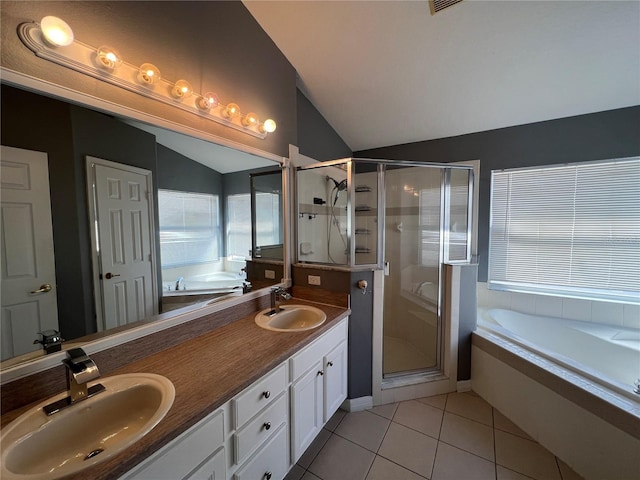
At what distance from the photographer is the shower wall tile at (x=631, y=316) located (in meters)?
2.26

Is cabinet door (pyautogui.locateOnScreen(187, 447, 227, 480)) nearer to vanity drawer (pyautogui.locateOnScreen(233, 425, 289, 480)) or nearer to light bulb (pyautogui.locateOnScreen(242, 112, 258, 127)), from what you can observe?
vanity drawer (pyautogui.locateOnScreen(233, 425, 289, 480))

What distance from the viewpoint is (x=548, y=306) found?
2.58 m

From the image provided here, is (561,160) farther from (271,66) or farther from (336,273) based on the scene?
(271,66)

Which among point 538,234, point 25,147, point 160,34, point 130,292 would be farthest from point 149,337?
point 538,234

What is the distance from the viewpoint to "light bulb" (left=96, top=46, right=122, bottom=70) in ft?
3.34

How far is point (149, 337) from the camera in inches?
46.6

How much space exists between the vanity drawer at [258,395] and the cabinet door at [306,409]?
14 cm

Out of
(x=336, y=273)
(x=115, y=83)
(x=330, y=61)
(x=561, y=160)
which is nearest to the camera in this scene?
(x=115, y=83)

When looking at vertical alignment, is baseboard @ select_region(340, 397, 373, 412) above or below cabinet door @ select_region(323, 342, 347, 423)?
below

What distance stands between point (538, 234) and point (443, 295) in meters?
1.44

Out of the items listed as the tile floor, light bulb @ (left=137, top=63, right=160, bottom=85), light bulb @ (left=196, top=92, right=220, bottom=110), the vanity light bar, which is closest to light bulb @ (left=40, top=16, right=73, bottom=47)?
the vanity light bar

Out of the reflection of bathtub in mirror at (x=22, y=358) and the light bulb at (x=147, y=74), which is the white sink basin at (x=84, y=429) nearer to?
the reflection of bathtub in mirror at (x=22, y=358)

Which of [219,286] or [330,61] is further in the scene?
[330,61]

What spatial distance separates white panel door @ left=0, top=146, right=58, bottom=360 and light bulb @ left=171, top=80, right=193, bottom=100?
2.15 feet
